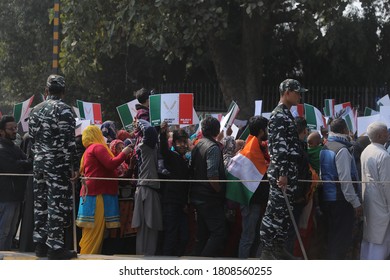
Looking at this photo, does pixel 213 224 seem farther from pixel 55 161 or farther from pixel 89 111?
pixel 89 111

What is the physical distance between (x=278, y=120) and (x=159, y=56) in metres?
17.8

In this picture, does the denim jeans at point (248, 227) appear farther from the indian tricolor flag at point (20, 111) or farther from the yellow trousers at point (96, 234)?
the indian tricolor flag at point (20, 111)

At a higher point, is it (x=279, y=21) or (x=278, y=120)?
(x=279, y=21)

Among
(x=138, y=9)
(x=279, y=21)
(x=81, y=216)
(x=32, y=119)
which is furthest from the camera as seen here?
(x=279, y=21)

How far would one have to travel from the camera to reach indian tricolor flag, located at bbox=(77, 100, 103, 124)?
1254 cm

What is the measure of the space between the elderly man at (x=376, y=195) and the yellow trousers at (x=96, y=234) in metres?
3.01

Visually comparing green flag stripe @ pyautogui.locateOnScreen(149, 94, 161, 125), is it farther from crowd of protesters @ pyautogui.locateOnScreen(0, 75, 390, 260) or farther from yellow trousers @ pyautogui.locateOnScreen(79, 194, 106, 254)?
yellow trousers @ pyautogui.locateOnScreen(79, 194, 106, 254)

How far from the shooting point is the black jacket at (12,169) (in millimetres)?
9023

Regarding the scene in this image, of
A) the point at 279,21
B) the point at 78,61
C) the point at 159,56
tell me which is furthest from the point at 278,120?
the point at 159,56

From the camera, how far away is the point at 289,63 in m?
25.2

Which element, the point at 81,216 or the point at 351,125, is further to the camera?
the point at 351,125
